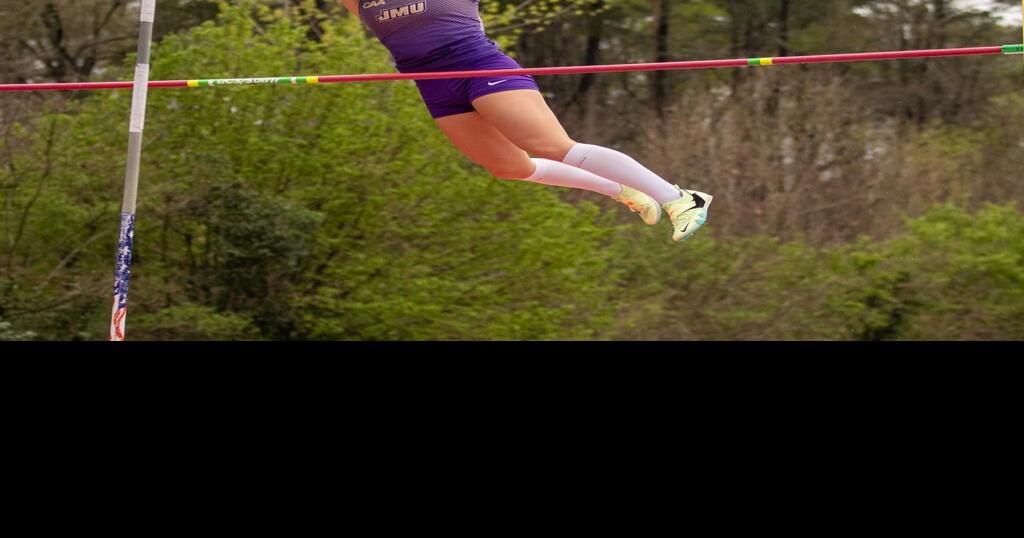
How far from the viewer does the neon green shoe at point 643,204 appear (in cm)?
369

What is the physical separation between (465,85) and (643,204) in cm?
66

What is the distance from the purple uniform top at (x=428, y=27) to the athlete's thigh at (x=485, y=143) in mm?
194

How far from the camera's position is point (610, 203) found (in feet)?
22.8

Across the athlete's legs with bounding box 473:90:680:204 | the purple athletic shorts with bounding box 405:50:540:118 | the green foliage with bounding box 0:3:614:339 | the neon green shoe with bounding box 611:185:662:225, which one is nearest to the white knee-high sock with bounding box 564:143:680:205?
the athlete's legs with bounding box 473:90:680:204

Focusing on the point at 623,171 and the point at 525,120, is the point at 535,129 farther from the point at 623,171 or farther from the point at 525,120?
the point at 623,171

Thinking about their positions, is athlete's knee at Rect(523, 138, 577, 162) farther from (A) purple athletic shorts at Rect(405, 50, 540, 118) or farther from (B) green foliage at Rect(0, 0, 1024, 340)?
(B) green foliage at Rect(0, 0, 1024, 340)

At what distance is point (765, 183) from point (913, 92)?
1600 mm

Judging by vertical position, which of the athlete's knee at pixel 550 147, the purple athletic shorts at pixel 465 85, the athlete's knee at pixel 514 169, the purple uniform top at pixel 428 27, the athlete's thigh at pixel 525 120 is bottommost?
the athlete's knee at pixel 514 169

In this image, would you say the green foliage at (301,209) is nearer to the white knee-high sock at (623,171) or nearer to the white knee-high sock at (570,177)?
the white knee-high sock at (570,177)

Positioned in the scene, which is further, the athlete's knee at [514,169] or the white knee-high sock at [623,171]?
the athlete's knee at [514,169]

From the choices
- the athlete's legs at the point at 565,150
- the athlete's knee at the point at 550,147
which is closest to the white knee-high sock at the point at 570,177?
the athlete's legs at the point at 565,150

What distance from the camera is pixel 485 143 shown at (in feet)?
11.8
